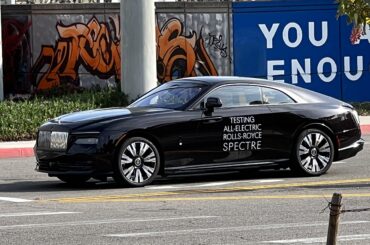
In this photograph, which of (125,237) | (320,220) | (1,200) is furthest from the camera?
(1,200)

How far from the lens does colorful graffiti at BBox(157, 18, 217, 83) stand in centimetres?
3014

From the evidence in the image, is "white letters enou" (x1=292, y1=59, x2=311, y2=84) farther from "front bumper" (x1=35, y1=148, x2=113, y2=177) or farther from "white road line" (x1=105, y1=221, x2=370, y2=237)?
"white road line" (x1=105, y1=221, x2=370, y2=237)

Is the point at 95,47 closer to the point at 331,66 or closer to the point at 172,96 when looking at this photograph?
the point at 331,66

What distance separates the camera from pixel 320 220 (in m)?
11.8

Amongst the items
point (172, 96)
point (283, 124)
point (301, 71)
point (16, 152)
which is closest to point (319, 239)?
point (283, 124)

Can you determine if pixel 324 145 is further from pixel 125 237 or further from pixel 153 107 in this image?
pixel 125 237

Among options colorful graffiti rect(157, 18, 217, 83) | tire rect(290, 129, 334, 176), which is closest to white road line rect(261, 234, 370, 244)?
tire rect(290, 129, 334, 176)

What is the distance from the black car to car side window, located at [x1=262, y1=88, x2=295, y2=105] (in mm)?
15

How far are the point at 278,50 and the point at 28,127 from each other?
370 inches

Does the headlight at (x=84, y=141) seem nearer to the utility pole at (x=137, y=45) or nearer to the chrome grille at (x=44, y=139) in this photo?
the chrome grille at (x=44, y=139)

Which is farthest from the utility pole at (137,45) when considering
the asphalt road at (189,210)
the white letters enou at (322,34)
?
the asphalt road at (189,210)

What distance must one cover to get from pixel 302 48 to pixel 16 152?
11639mm

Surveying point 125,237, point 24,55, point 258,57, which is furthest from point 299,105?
point 24,55

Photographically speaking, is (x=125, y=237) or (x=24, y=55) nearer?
(x=125, y=237)
